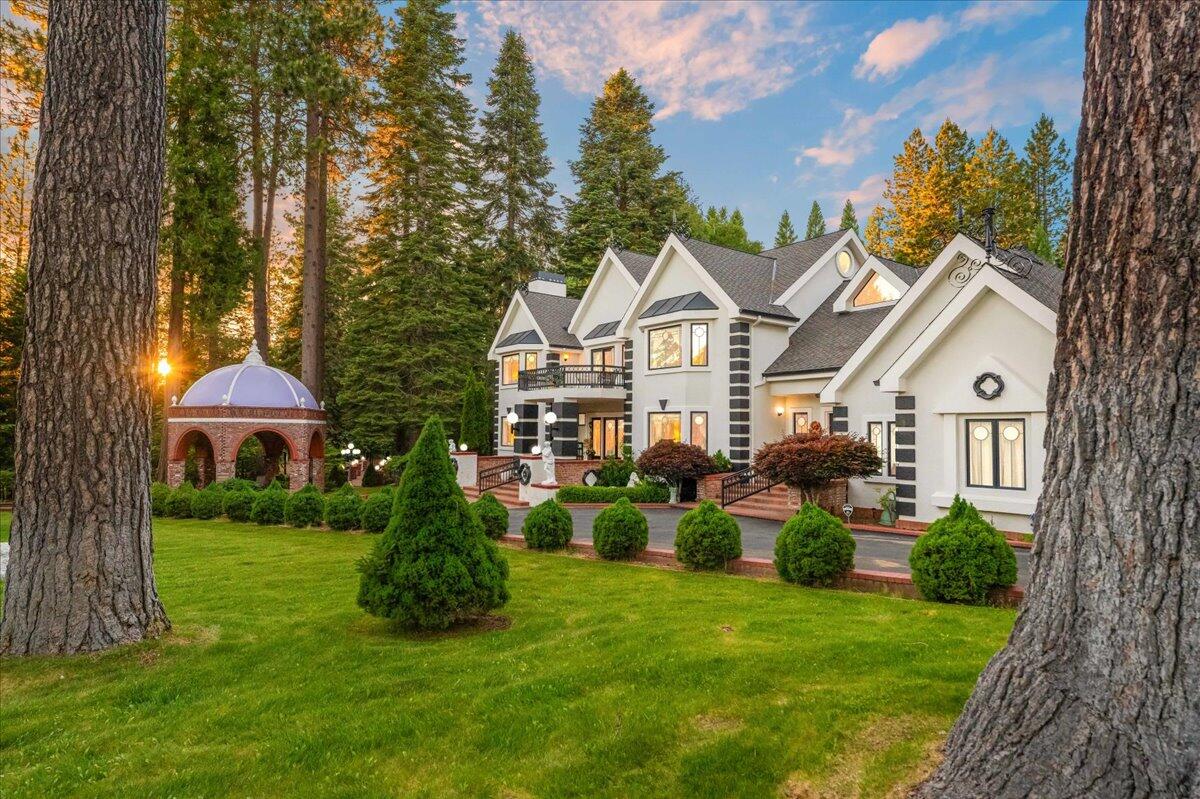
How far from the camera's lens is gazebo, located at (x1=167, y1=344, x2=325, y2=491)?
2155 cm

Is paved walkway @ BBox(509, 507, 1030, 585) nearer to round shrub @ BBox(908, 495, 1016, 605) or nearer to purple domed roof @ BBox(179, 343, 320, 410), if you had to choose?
round shrub @ BBox(908, 495, 1016, 605)

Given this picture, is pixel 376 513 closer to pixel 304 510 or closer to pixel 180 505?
pixel 304 510

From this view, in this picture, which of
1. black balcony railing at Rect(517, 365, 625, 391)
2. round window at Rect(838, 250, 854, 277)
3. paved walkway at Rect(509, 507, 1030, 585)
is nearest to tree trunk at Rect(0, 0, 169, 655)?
paved walkway at Rect(509, 507, 1030, 585)

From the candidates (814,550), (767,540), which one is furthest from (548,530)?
(814,550)


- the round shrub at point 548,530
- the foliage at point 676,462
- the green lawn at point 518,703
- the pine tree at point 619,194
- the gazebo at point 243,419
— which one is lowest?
the green lawn at point 518,703

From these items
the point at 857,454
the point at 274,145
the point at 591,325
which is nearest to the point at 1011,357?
the point at 857,454

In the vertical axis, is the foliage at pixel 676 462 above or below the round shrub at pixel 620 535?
above

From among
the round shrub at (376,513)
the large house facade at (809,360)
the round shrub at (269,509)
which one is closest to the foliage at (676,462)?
the large house facade at (809,360)

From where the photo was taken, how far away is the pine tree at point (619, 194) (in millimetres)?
37531

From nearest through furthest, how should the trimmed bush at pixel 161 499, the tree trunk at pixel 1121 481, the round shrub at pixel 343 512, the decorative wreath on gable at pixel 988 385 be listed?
the tree trunk at pixel 1121 481, the decorative wreath on gable at pixel 988 385, the round shrub at pixel 343 512, the trimmed bush at pixel 161 499

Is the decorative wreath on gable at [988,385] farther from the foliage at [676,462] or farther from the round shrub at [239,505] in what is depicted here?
the round shrub at [239,505]

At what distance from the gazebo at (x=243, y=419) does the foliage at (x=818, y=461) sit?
1637 centimetres

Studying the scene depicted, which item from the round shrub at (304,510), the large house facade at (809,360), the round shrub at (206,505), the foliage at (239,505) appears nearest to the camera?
the large house facade at (809,360)

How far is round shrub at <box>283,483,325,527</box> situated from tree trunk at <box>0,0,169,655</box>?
9.81m
